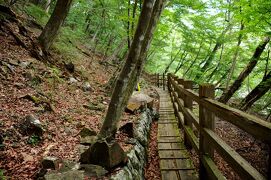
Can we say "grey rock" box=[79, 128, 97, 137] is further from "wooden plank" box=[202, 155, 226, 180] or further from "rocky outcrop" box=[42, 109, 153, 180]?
"wooden plank" box=[202, 155, 226, 180]

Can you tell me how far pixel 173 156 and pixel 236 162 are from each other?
2.95m

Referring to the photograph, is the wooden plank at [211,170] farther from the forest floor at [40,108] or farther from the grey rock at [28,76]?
the grey rock at [28,76]

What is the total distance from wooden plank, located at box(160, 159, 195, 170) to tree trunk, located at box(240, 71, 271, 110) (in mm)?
6514

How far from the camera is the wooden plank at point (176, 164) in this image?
15.5 ft

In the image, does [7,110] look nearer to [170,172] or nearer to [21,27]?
[170,172]

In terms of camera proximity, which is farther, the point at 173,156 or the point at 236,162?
the point at 173,156

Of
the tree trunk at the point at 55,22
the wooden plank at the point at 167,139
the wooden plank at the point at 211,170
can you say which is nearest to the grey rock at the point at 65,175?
the wooden plank at the point at 211,170

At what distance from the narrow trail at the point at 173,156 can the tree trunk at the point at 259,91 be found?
4524 mm

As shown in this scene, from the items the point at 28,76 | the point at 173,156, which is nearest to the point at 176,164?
the point at 173,156

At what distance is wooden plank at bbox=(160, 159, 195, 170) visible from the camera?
15.5ft

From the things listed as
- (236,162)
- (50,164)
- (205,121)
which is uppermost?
(205,121)

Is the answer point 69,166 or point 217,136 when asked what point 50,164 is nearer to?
point 69,166

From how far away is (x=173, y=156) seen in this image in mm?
5289

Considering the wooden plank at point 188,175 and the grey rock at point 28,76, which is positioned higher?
the grey rock at point 28,76
